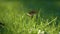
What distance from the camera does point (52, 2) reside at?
309 cm

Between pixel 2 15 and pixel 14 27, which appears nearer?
pixel 14 27

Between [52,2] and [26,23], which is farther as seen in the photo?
[52,2]

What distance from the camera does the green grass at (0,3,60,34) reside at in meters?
2.01

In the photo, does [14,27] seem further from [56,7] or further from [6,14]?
[56,7]

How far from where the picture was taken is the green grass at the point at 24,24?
6.58 feet

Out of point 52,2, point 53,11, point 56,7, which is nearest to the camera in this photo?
point 53,11

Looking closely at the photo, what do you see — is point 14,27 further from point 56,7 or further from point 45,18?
point 56,7

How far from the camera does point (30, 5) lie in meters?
2.91

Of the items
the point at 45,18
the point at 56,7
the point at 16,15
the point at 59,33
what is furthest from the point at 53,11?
the point at 59,33

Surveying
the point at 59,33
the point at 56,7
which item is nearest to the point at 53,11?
the point at 56,7

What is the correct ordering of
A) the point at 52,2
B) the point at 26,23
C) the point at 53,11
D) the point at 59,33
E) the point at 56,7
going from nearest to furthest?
1. the point at 59,33
2. the point at 26,23
3. the point at 53,11
4. the point at 56,7
5. the point at 52,2

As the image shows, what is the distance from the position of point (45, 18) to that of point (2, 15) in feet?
1.91

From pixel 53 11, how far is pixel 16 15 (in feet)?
1.98

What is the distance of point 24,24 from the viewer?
6.98ft
